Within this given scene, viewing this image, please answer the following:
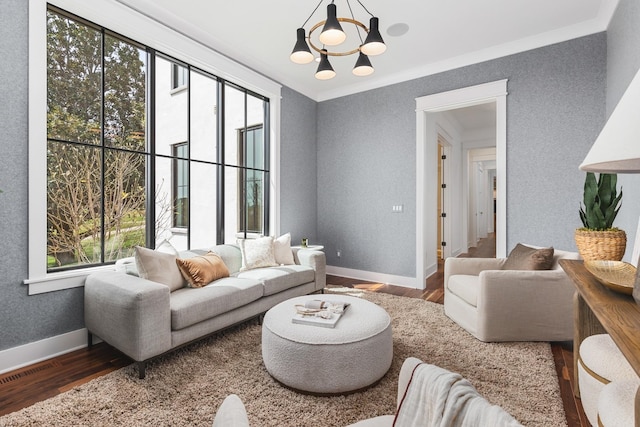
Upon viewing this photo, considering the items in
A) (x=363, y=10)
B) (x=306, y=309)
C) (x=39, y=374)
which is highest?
(x=363, y=10)

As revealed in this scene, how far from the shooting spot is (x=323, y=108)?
16.7ft

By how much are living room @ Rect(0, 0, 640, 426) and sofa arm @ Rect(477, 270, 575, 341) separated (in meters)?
0.67

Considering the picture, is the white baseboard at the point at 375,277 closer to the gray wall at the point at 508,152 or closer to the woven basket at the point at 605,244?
the gray wall at the point at 508,152

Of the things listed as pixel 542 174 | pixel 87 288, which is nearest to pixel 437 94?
pixel 542 174

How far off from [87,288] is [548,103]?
15.0ft

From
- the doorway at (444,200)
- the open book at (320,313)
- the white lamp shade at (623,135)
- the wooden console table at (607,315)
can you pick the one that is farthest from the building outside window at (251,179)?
the doorway at (444,200)

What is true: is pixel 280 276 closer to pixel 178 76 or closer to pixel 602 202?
pixel 178 76

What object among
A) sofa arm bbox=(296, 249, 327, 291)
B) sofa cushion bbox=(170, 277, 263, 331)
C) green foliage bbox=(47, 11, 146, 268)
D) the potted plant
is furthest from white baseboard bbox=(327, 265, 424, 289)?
green foliage bbox=(47, 11, 146, 268)

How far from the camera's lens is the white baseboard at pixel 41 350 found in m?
2.12

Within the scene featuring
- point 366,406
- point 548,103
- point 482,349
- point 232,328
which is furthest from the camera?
point 548,103

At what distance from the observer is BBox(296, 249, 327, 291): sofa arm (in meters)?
3.70

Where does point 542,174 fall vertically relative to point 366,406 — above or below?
above

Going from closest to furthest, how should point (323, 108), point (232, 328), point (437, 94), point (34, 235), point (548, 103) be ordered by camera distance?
point (34, 235), point (232, 328), point (548, 103), point (437, 94), point (323, 108)

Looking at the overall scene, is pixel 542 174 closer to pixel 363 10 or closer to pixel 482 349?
pixel 482 349
